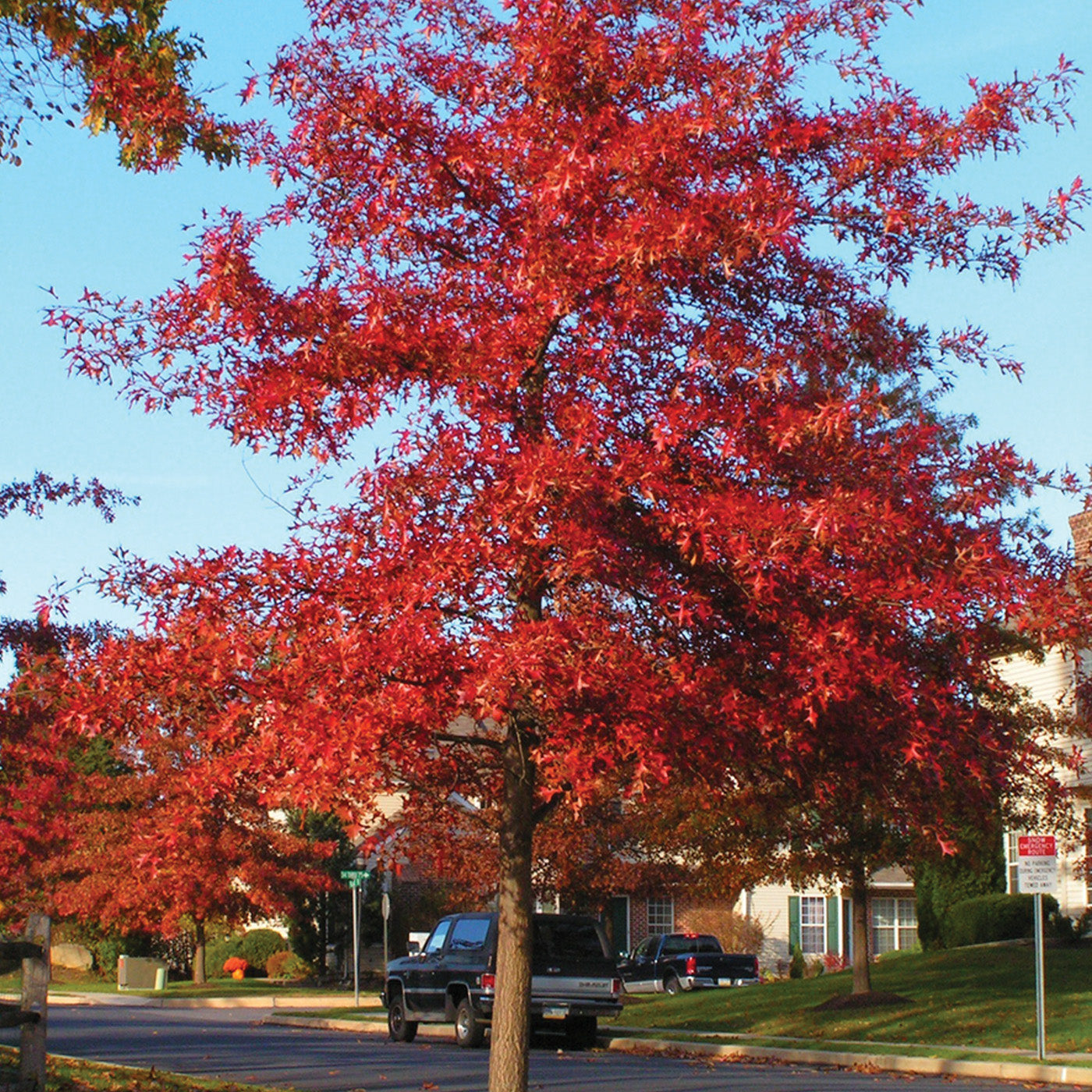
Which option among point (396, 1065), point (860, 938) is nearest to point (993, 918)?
point (860, 938)

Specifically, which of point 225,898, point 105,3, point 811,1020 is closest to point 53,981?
point 225,898

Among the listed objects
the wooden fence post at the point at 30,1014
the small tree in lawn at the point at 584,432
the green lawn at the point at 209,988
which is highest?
the small tree in lawn at the point at 584,432

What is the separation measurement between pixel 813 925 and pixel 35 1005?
128 ft

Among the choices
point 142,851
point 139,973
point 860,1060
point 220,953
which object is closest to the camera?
point 860,1060

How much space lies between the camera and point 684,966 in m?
40.5

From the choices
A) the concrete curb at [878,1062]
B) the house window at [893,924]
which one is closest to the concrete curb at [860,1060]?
the concrete curb at [878,1062]

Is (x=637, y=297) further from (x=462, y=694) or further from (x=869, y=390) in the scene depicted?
(x=462, y=694)

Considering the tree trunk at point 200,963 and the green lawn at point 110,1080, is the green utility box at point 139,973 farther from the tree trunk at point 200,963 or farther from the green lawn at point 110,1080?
the green lawn at point 110,1080

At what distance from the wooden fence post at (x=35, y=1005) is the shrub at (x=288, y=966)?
3849 centimetres

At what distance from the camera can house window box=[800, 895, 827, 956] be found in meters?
47.7

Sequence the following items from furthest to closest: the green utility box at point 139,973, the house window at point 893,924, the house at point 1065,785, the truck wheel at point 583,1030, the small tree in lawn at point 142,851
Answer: the house window at point 893,924
the green utility box at point 139,973
the small tree in lawn at point 142,851
the house at point 1065,785
the truck wheel at point 583,1030

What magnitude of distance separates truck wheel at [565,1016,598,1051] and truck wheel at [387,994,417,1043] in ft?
8.41

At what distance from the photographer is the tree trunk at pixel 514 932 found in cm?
1036

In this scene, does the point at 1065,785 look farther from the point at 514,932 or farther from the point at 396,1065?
the point at 514,932
